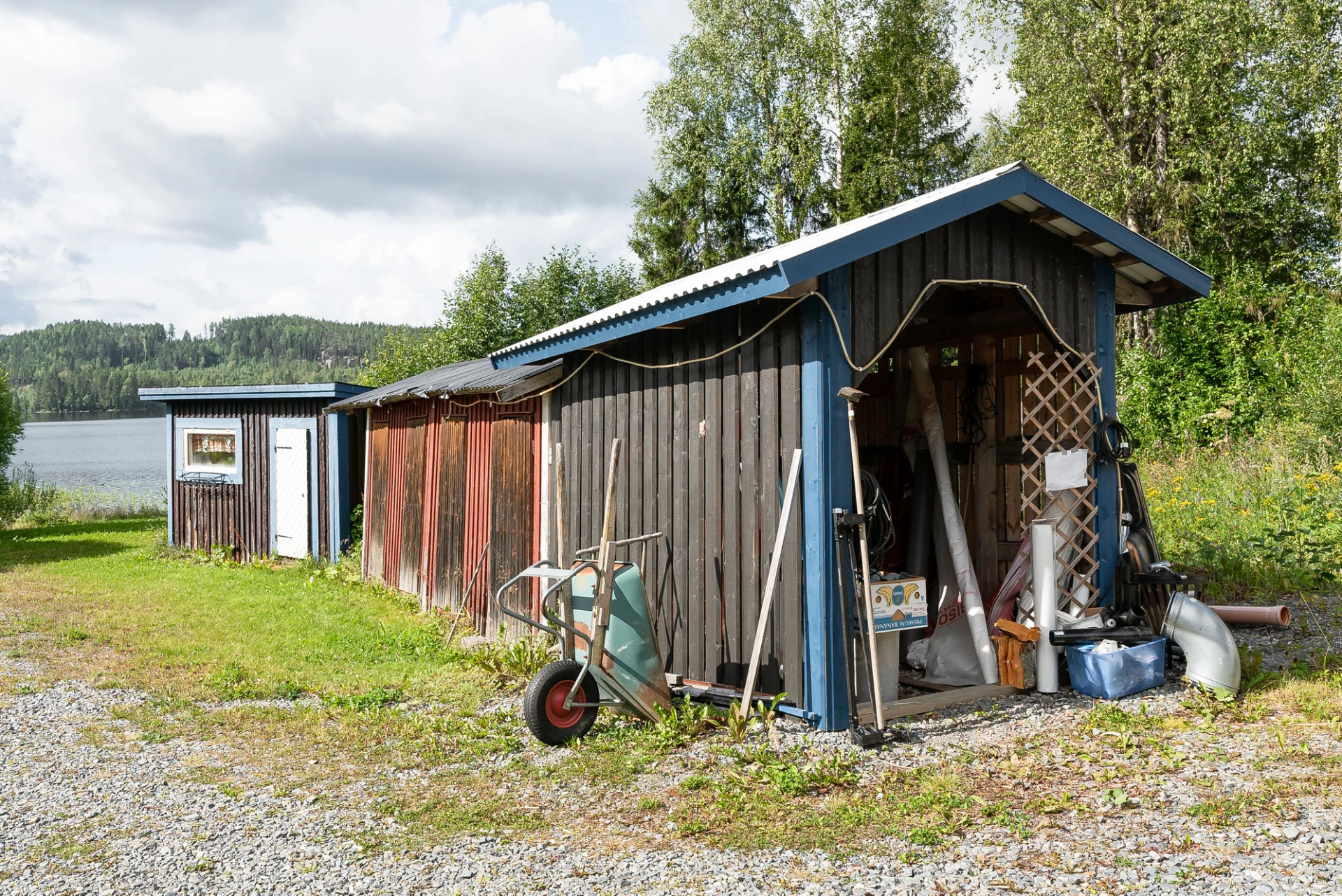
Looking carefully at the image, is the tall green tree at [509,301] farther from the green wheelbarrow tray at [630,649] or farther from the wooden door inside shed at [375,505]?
the green wheelbarrow tray at [630,649]

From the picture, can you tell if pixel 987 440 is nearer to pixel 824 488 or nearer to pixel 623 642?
pixel 824 488

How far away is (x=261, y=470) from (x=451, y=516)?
225 inches

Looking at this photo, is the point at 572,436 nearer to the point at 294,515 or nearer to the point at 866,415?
the point at 866,415

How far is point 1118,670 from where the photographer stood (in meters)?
5.42

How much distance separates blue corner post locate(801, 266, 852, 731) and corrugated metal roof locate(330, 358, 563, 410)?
292cm

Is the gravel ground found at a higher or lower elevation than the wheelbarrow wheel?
lower

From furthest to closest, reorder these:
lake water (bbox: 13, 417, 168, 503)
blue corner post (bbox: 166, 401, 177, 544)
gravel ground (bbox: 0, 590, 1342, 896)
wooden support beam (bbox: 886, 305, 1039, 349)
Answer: lake water (bbox: 13, 417, 168, 503) < blue corner post (bbox: 166, 401, 177, 544) < wooden support beam (bbox: 886, 305, 1039, 349) < gravel ground (bbox: 0, 590, 1342, 896)

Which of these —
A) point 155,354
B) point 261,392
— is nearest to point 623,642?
point 261,392

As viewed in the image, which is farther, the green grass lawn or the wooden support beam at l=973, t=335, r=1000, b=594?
the wooden support beam at l=973, t=335, r=1000, b=594

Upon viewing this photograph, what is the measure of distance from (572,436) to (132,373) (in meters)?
114

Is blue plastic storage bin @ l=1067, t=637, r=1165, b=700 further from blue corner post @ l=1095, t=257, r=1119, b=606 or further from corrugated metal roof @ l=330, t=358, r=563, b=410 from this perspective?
corrugated metal roof @ l=330, t=358, r=563, b=410

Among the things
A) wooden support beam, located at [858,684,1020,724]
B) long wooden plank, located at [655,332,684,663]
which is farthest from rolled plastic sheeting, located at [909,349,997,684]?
long wooden plank, located at [655,332,684,663]

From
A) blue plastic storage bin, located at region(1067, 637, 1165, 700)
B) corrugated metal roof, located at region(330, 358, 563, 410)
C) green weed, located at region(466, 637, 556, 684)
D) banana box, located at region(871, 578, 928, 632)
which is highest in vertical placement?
corrugated metal roof, located at region(330, 358, 563, 410)

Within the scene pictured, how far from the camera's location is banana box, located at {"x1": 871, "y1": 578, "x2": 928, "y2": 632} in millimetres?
5301
